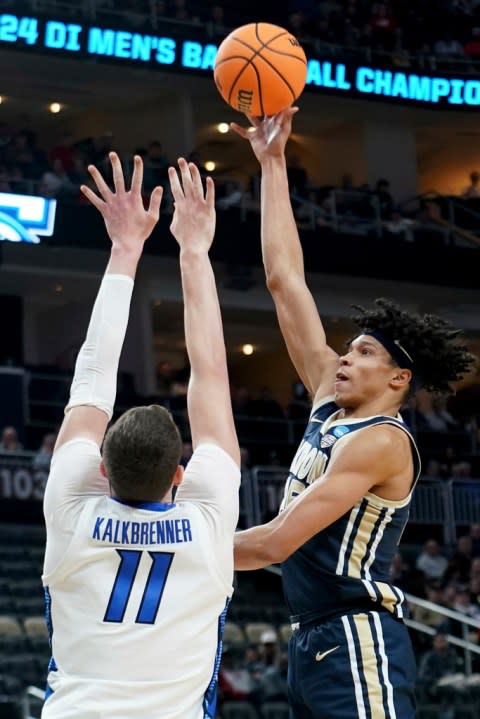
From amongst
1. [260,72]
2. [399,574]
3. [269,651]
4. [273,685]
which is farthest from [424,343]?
[399,574]

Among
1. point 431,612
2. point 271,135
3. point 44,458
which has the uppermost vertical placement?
point 271,135

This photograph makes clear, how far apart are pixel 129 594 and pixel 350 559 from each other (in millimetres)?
1784

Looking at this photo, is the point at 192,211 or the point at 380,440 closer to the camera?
the point at 192,211

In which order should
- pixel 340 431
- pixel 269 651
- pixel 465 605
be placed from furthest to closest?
pixel 465 605
pixel 269 651
pixel 340 431

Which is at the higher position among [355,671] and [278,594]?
[355,671]

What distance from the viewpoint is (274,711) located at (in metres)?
12.8

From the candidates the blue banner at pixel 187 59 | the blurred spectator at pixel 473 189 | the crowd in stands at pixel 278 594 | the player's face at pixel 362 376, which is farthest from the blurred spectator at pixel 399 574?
the blurred spectator at pixel 473 189

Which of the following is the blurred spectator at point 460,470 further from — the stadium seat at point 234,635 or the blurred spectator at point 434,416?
the stadium seat at point 234,635

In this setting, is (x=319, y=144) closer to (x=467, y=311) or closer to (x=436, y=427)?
(x=467, y=311)

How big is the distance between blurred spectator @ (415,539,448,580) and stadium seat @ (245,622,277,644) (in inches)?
132

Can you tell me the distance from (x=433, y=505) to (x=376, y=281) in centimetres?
745

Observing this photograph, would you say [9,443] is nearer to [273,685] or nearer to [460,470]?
[273,685]

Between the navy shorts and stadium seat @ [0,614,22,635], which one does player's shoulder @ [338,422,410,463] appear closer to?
the navy shorts

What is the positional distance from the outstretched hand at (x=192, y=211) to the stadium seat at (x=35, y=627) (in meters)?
11.0
